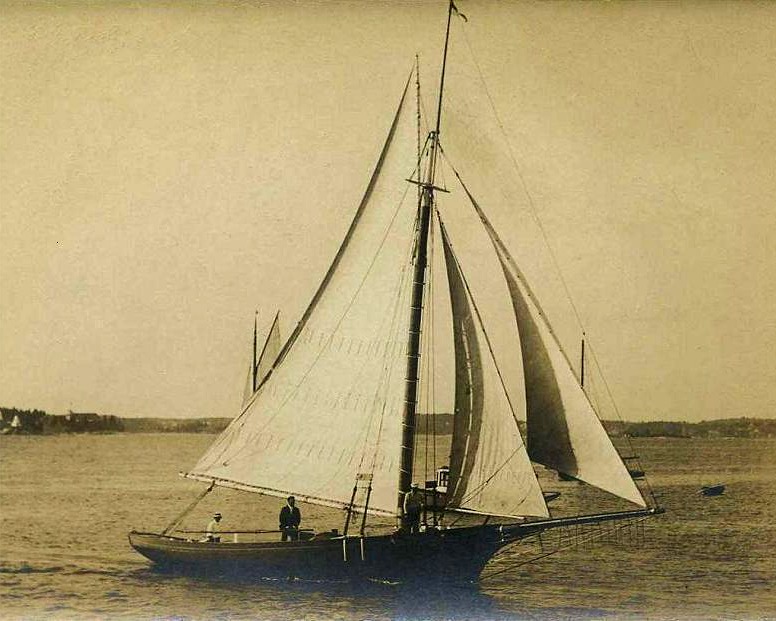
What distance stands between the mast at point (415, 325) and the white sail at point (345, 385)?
0.34 ft

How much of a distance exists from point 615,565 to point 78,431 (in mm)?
5354

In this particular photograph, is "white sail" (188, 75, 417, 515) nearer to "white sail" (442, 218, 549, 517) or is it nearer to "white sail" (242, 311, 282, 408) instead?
"white sail" (242, 311, 282, 408)

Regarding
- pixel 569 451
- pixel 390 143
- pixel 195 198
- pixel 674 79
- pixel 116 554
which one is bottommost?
pixel 116 554

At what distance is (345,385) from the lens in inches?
318

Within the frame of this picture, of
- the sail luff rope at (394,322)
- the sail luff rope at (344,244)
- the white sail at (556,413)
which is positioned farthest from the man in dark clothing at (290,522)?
the white sail at (556,413)

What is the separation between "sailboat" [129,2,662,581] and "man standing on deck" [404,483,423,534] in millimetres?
21

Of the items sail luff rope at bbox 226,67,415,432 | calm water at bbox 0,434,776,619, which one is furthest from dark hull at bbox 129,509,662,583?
sail luff rope at bbox 226,67,415,432

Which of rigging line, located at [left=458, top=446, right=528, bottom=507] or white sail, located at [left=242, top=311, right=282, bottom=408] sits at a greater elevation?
white sail, located at [left=242, top=311, right=282, bottom=408]

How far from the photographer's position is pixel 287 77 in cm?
773

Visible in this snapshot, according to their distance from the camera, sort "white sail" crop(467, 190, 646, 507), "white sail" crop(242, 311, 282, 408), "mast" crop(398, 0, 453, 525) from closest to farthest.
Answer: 1. "white sail" crop(467, 190, 646, 507)
2. "mast" crop(398, 0, 453, 525)
3. "white sail" crop(242, 311, 282, 408)

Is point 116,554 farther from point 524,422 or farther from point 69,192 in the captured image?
point 524,422

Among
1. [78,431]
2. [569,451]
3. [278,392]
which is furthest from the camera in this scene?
[78,431]

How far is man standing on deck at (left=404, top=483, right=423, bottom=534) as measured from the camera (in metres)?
7.87

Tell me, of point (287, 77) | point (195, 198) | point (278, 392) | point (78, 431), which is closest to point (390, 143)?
point (287, 77)
